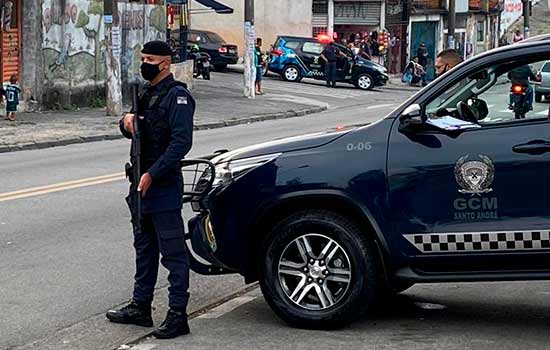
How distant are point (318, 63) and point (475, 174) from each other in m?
36.6

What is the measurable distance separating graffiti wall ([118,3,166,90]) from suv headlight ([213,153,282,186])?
2230 centimetres

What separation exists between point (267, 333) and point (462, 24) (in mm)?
56907

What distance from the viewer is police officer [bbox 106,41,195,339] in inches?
252

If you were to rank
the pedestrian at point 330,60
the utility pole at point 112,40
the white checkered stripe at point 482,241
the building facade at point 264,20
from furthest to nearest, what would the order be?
the building facade at point 264,20 → the pedestrian at point 330,60 → the utility pole at point 112,40 → the white checkered stripe at point 482,241

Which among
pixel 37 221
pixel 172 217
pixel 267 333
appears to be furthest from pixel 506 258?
pixel 37 221

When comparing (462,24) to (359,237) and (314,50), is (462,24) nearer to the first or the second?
(314,50)

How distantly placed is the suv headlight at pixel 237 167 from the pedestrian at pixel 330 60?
1366 inches

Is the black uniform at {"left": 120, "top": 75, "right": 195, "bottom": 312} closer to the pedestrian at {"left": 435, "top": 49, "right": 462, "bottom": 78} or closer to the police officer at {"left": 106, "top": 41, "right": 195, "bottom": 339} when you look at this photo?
the police officer at {"left": 106, "top": 41, "right": 195, "bottom": 339}

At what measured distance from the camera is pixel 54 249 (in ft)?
31.6

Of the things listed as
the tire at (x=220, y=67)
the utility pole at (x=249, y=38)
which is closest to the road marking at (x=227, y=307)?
the utility pole at (x=249, y=38)

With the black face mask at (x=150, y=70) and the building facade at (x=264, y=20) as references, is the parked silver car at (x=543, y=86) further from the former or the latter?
A: the building facade at (x=264, y=20)

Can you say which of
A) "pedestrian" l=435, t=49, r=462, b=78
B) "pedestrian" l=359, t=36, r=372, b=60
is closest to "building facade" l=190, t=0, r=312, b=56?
"pedestrian" l=359, t=36, r=372, b=60

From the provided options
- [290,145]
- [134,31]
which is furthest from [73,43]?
[290,145]

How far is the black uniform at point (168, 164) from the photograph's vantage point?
640 cm
